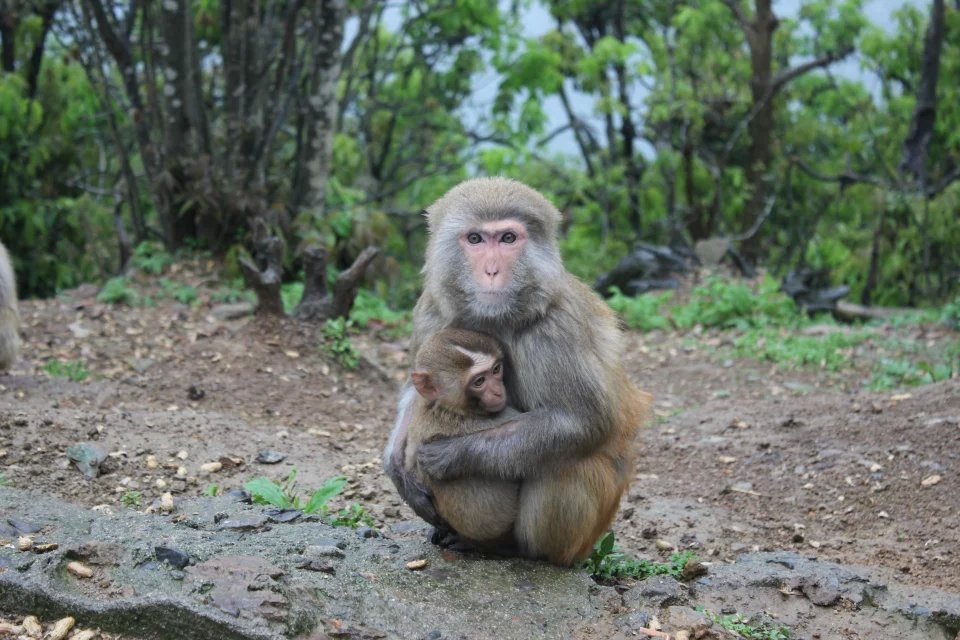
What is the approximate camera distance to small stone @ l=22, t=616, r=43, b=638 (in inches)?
137

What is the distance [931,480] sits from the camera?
6047 millimetres

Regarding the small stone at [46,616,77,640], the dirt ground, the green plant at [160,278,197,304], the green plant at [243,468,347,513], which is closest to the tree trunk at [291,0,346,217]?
the green plant at [160,278,197,304]

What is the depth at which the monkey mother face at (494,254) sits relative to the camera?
413 centimetres

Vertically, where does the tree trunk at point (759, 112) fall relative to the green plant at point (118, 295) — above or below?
above

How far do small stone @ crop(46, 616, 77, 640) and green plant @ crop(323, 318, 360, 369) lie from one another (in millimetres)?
4796

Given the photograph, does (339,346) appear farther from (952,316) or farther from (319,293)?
(952,316)

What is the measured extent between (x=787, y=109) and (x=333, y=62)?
11.5m

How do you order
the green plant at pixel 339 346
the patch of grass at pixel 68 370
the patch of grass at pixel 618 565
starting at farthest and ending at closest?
the green plant at pixel 339 346, the patch of grass at pixel 68 370, the patch of grass at pixel 618 565

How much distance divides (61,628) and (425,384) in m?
1.61

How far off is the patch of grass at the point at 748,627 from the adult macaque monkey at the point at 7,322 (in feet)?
17.5

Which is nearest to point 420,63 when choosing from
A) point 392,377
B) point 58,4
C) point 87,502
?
point 58,4

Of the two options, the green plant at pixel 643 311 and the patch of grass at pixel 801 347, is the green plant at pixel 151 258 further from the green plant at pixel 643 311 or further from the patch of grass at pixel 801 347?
the patch of grass at pixel 801 347

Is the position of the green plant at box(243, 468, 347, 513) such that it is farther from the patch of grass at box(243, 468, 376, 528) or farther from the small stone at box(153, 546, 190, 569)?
the small stone at box(153, 546, 190, 569)

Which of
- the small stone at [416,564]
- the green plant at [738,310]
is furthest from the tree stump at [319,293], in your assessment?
the small stone at [416,564]
